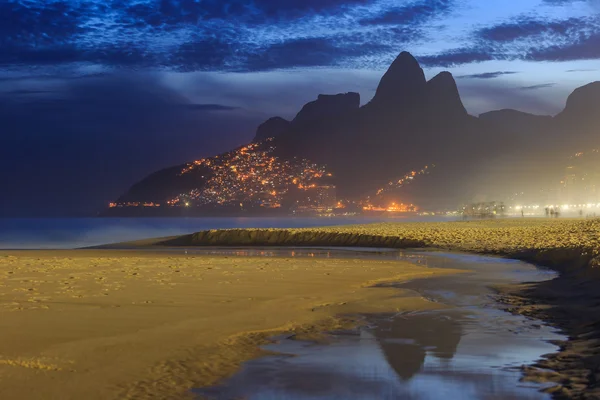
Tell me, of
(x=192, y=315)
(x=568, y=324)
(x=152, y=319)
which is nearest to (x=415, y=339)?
(x=568, y=324)

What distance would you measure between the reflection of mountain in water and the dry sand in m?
1.30

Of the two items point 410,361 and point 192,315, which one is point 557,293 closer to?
point 410,361

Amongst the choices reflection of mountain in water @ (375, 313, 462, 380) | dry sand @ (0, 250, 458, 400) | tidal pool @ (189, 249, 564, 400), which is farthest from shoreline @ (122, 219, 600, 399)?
dry sand @ (0, 250, 458, 400)

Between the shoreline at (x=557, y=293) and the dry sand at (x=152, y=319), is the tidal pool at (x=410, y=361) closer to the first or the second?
the shoreline at (x=557, y=293)

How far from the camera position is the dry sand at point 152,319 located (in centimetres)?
856

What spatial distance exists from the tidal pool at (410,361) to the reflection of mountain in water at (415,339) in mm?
15

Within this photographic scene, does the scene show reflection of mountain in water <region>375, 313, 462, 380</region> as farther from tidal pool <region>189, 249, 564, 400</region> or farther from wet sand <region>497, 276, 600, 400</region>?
wet sand <region>497, 276, 600, 400</region>

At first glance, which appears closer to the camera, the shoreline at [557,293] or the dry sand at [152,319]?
the dry sand at [152,319]

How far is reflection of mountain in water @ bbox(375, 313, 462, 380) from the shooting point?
974 cm

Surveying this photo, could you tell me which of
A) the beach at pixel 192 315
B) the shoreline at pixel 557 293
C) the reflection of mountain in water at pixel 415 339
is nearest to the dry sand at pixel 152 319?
the beach at pixel 192 315

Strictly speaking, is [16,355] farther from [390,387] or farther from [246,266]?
[246,266]

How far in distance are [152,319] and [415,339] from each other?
5.21m

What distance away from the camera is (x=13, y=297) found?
1625 cm

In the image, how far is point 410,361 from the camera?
981 centimetres
